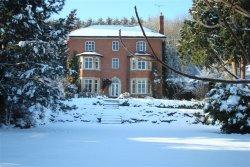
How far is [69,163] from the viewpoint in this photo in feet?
34.9

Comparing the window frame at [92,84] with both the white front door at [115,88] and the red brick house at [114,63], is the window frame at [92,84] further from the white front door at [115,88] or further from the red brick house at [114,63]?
the white front door at [115,88]

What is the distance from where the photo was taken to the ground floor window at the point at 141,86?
51.2m

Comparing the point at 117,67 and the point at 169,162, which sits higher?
the point at 117,67

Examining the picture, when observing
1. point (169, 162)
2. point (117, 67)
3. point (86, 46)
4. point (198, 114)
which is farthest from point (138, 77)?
point (169, 162)

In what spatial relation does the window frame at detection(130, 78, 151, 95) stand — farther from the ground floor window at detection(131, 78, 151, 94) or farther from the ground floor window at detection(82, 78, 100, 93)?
the ground floor window at detection(82, 78, 100, 93)

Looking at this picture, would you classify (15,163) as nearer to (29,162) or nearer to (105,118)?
(29,162)

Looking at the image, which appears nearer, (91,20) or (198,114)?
(198,114)

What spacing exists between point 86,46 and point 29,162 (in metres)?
43.0

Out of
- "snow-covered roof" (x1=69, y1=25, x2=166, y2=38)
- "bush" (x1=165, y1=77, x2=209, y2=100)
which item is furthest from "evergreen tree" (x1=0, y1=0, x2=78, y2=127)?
"snow-covered roof" (x1=69, y1=25, x2=166, y2=38)

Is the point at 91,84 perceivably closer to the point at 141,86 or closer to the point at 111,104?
the point at 141,86

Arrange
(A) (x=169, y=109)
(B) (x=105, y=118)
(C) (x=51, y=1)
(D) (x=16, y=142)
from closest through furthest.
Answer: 1. (D) (x=16, y=142)
2. (C) (x=51, y=1)
3. (B) (x=105, y=118)
4. (A) (x=169, y=109)

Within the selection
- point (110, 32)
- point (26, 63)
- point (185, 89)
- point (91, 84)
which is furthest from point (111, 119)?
point (110, 32)

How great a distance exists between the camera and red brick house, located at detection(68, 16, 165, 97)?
51.4m

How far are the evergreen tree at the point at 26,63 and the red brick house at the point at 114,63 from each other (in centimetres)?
2889
